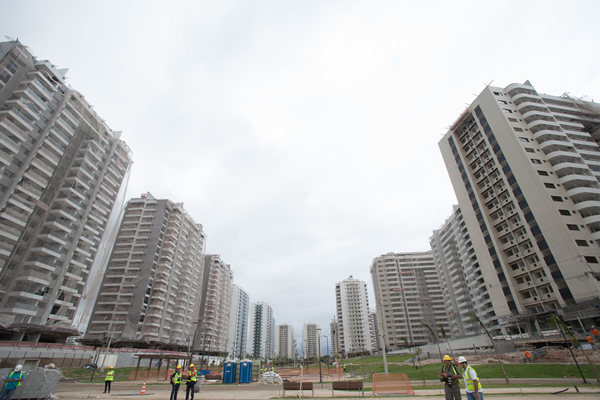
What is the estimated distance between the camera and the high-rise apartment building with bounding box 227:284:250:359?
13012 cm

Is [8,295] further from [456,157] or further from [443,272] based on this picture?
[443,272]

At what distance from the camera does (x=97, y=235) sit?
59500 mm

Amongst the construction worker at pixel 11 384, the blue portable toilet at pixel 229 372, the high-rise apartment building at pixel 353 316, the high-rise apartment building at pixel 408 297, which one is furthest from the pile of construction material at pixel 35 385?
the high-rise apartment building at pixel 353 316

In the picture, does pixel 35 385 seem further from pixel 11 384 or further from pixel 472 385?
pixel 472 385

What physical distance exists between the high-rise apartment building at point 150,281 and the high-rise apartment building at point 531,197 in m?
74.6

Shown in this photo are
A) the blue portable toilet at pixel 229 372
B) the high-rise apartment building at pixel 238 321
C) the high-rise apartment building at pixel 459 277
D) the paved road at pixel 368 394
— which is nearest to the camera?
the paved road at pixel 368 394

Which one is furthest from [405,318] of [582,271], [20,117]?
[20,117]

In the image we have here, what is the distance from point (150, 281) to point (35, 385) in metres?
62.7

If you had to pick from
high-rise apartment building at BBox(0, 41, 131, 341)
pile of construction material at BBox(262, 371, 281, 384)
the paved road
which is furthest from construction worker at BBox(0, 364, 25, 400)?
high-rise apartment building at BBox(0, 41, 131, 341)

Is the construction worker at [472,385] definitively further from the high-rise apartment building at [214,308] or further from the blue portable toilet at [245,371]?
the high-rise apartment building at [214,308]

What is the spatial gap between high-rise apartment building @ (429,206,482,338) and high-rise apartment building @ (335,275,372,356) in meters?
46.6

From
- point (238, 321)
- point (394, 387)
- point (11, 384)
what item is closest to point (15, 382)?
point (11, 384)

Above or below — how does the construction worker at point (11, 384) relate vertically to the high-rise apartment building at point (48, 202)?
below

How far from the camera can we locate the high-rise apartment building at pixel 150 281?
6581cm
